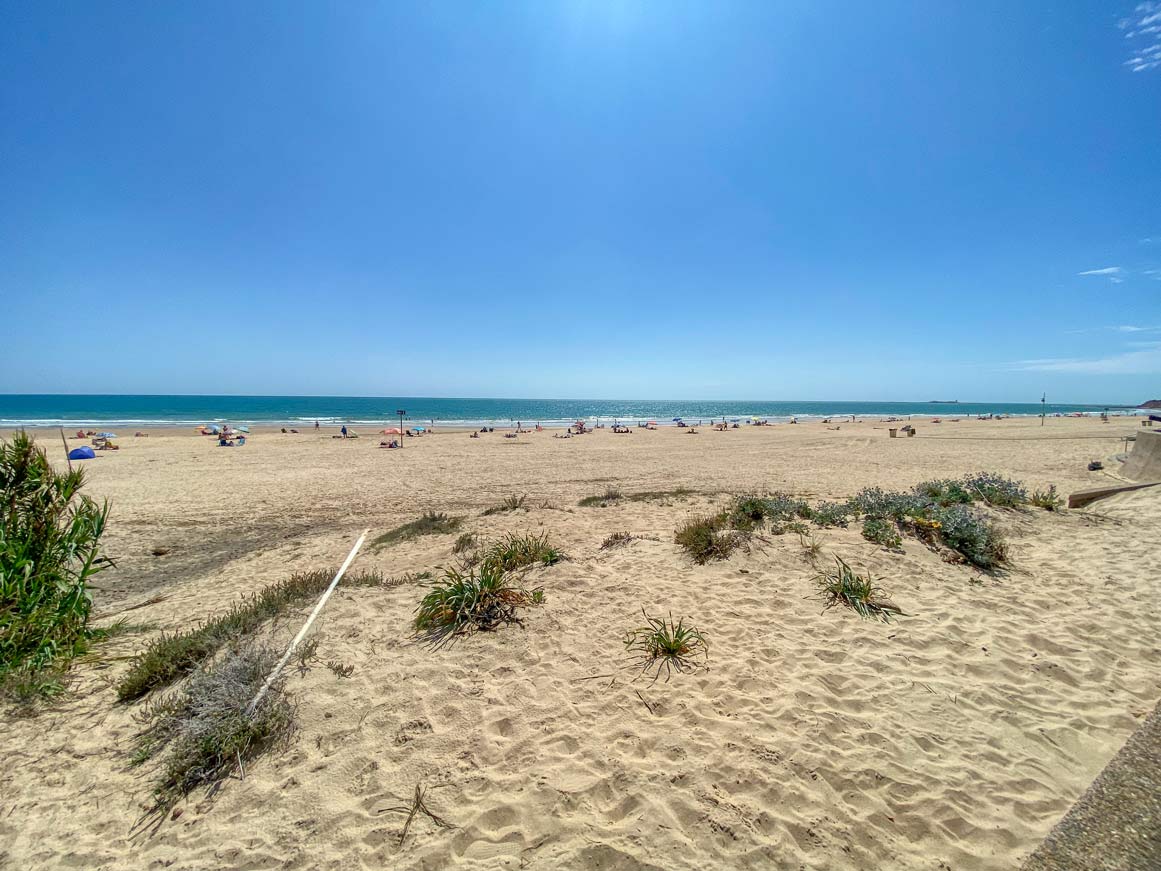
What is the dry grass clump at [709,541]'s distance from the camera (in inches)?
253

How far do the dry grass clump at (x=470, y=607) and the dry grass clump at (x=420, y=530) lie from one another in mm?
3406

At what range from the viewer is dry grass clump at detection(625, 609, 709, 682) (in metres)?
4.11

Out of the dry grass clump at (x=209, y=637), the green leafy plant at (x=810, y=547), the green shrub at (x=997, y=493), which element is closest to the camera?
the dry grass clump at (x=209, y=637)

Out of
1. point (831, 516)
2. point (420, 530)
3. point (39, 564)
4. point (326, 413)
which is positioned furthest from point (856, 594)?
point (326, 413)

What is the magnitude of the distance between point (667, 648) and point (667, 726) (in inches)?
35.0

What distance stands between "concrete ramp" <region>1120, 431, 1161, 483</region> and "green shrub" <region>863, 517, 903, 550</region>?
9.93 metres

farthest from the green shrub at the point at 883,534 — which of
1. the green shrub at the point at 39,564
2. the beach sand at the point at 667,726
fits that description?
the green shrub at the point at 39,564

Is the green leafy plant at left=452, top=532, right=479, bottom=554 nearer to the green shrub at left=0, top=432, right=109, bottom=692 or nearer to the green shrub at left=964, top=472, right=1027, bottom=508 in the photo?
the green shrub at left=0, top=432, right=109, bottom=692

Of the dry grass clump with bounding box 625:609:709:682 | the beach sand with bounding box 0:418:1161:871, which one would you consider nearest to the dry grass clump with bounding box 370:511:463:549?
the beach sand with bounding box 0:418:1161:871

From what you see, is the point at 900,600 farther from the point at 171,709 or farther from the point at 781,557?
the point at 171,709

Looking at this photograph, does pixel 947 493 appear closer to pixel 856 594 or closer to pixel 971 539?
pixel 971 539

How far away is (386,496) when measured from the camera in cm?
1322

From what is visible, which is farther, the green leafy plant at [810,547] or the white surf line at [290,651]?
the green leafy plant at [810,547]

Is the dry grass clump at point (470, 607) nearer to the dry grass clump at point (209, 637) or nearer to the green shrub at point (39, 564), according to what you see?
the dry grass clump at point (209, 637)
